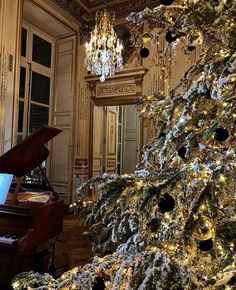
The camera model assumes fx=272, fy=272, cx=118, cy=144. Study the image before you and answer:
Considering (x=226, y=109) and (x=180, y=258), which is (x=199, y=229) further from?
(x=226, y=109)

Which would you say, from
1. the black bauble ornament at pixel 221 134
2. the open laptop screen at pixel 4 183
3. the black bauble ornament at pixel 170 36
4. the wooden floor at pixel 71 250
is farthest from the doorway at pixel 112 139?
the black bauble ornament at pixel 221 134

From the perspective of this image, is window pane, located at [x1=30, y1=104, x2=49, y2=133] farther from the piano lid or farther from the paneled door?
the piano lid

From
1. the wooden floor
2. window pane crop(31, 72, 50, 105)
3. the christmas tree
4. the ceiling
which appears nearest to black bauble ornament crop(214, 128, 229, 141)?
the christmas tree

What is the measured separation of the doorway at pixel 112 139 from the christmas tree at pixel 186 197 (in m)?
4.73

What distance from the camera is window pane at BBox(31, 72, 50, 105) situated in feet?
19.4

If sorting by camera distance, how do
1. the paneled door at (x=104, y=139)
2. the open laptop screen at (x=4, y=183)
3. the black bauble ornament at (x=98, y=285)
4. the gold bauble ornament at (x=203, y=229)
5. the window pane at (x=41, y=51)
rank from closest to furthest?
the gold bauble ornament at (x=203, y=229) < the black bauble ornament at (x=98, y=285) < the open laptop screen at (x=4, y=183) < the window pane at (x=41, y=51) < the paneled door at (x=104, y=139)

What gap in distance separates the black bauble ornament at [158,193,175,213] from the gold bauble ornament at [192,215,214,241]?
8cm

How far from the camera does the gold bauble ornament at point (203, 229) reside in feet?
2.34

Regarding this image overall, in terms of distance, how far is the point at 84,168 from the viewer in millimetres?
6051

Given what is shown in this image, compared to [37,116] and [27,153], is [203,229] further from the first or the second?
[37,116]

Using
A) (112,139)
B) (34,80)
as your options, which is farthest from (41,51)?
(112,139)

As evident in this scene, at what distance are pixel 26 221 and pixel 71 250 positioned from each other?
5.70ft

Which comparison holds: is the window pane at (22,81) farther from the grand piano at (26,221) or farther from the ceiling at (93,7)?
the grand piano at (26,221)

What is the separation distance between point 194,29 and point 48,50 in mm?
5764
